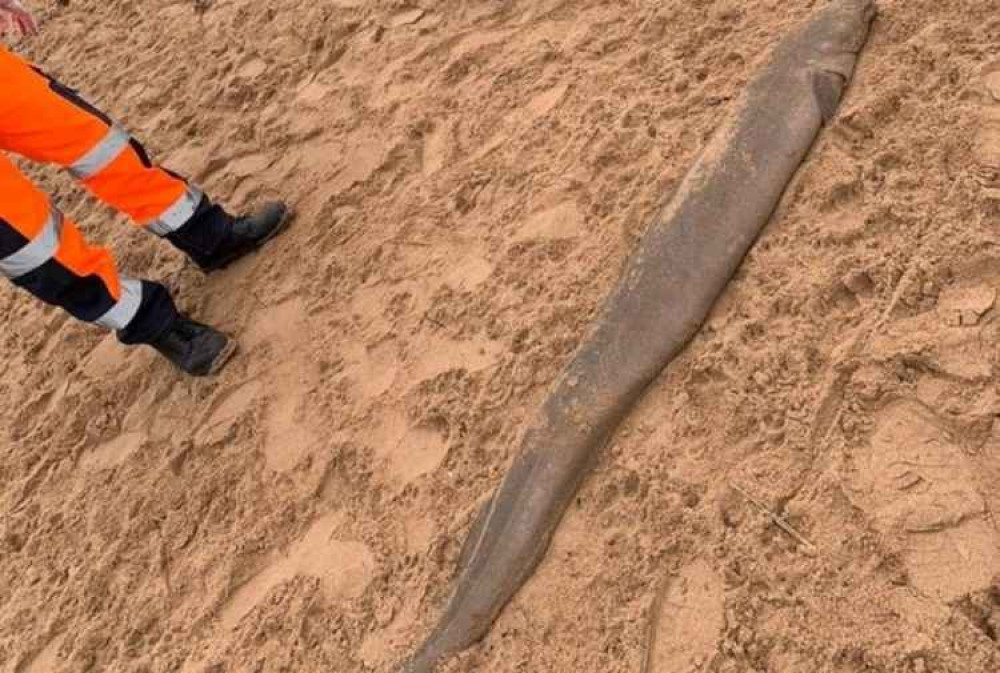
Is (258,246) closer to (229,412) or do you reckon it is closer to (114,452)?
(229,412)

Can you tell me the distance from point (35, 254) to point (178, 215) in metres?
0.57

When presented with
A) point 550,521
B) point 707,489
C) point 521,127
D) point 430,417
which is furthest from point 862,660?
point 521,127

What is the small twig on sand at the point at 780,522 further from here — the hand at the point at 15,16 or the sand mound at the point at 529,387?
the hand at the point at 15,16

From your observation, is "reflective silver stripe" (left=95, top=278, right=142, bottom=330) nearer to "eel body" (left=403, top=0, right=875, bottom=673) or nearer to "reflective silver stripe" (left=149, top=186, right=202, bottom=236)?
"reflective silver stripe" (left=149, top=186, right=202, bottom=236)

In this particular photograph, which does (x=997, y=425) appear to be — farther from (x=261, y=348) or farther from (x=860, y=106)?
(x=261, y=348)

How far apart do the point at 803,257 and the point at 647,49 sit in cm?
111

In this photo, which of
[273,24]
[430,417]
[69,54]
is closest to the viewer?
[430,417]

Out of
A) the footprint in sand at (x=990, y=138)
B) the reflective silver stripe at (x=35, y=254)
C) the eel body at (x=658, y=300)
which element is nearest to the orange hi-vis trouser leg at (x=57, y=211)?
the reflective silver stripe at (x=35, y=254)

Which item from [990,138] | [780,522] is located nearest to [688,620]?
[780,522]

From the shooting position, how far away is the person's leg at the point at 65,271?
274 cm

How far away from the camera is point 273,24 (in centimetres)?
440

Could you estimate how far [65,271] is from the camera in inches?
113

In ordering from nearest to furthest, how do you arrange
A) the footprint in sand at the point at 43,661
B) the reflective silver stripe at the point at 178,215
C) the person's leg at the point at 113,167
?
the footprint in sand at the point at 43,661 → the person's leg at the point at 113,167 → the reflective silver stripe at the point at 178,215

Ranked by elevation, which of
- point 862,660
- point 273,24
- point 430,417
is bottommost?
point 862,660
